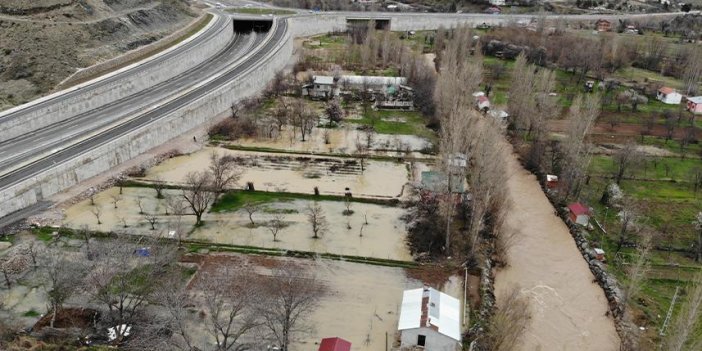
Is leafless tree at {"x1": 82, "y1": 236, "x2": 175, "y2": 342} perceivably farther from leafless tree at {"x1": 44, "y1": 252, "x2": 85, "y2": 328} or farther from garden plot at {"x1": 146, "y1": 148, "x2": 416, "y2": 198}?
garden plot at {"x1": 146, "y1": 148, "x2": 416, "y2": 198}

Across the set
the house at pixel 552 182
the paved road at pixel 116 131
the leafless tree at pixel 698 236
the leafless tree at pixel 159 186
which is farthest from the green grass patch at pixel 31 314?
the leafless tree at pixel 698 236

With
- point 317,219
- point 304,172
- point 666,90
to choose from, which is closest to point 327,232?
point 317,219

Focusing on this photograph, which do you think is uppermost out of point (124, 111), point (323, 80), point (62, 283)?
point (323, 80)

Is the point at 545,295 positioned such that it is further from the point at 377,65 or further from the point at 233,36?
the point at 233,36

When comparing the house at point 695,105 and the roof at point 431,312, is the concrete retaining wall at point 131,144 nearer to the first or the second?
the roof at point 431,312

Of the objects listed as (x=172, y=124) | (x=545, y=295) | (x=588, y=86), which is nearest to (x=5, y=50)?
(x=172, y=124)

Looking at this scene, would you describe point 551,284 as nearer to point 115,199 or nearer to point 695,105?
point 115,199

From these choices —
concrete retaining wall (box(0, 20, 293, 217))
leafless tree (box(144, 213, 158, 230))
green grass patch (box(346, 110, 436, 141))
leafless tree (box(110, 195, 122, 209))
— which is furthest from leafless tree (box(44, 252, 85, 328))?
green grass patch (box(346, 110, 436, 141))
